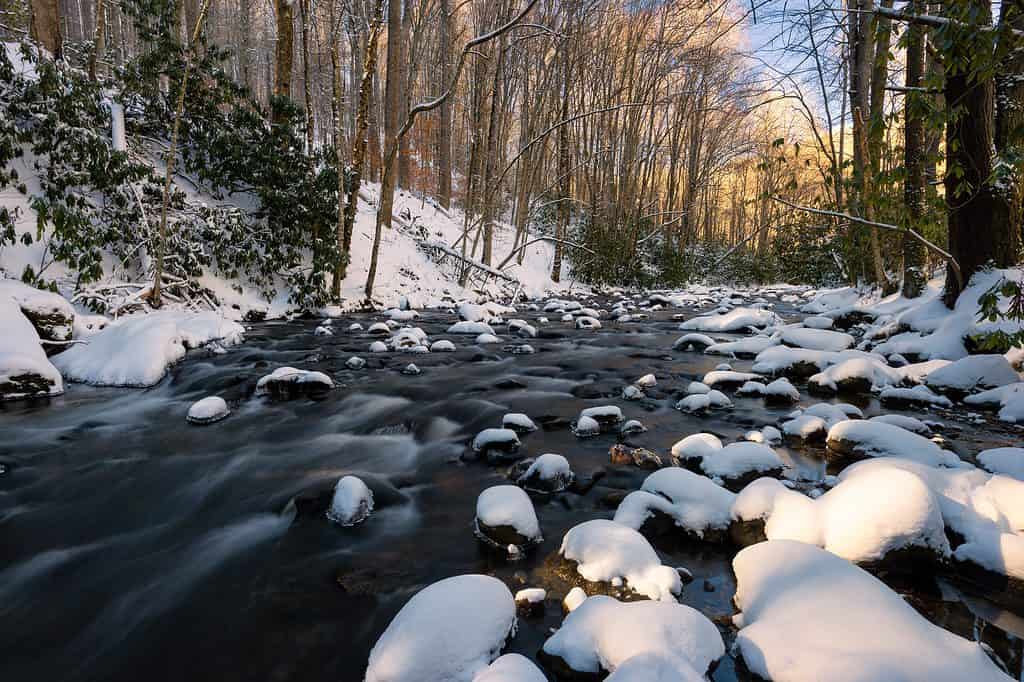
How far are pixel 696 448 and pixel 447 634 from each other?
6.02 ft

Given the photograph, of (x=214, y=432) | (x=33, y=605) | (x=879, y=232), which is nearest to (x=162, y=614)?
(x=33, y=605)

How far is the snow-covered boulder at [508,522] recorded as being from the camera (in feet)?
6.66

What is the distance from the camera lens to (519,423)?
132 inches

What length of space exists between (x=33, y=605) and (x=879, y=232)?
9.96m

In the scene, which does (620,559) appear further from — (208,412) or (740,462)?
(208,412)

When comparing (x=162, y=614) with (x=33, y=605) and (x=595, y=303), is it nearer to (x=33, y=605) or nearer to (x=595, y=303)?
(x=33, y=605)

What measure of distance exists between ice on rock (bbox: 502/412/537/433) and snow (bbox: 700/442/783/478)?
3.75 ft

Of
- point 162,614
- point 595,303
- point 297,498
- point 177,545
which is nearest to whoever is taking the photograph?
point 162,614

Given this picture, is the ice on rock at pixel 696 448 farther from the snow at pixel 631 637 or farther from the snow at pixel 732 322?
the snow at pixel 732 322

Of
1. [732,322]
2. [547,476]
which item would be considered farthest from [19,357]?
[732,322]

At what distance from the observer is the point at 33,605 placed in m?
1.75

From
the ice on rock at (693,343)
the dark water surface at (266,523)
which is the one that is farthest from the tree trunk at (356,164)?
the ice on rock at (693,343)

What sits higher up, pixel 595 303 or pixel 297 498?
pixel 595 303

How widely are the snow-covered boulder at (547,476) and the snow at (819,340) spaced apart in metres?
4.05
